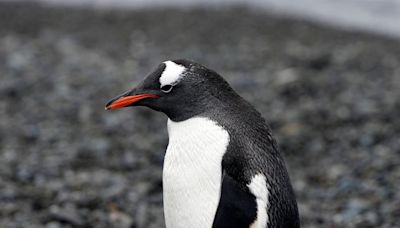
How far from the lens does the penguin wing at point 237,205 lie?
152 inches

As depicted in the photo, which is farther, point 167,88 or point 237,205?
point 167,88

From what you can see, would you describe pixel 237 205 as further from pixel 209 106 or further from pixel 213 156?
pixel 209 106

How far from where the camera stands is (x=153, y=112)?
9078 millimetres

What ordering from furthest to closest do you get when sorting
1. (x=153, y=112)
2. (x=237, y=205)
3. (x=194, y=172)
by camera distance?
1. (x=153, y=112)
2. (x=194, y=172)
3. (x=237, y=205)

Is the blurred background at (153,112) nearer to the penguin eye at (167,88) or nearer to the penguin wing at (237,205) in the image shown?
the penguin eye at (167,88)

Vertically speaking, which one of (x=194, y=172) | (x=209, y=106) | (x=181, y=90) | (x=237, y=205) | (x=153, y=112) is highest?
(x=153, y=112)

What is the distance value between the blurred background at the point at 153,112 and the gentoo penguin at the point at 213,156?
170 centimetres

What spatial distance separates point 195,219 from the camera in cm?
402

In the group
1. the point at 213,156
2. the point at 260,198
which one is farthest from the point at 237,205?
the point at 213,156

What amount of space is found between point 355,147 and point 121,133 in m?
2.60

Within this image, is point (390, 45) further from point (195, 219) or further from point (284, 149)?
point (195, 219)

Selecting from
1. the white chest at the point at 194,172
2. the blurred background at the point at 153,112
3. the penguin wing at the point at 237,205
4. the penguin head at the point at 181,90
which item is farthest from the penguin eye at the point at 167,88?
the blurred background at the point at 153,112

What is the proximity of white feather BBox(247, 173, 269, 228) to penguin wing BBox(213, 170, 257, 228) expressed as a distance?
0.02m

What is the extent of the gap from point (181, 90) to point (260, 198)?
78cm
